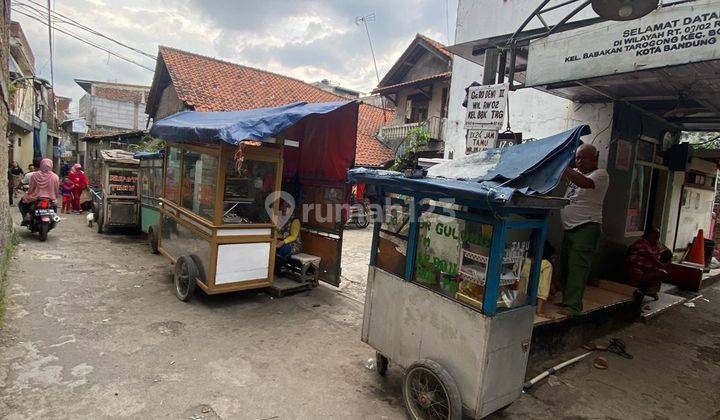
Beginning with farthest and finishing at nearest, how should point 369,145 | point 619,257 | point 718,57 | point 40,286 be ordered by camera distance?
point 369,145 → point 619,257 → point 40,286 → point 718,57

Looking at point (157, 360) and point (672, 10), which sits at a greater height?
point (672, 10)

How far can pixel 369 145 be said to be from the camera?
19.0m

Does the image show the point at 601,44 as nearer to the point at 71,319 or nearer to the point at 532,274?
the point at 532,274

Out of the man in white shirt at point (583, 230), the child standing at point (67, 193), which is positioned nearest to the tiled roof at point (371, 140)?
the child standing at point (67, 193)

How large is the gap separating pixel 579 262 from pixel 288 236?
4.28m

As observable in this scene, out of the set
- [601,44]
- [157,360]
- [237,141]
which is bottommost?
[157,360]

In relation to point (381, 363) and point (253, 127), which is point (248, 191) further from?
point (381, 363)

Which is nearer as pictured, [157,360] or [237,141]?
[157,360]

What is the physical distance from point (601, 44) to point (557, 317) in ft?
9.25

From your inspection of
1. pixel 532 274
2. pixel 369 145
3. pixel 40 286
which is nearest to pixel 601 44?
pixel 532 274

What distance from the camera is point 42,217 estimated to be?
27.2 feet

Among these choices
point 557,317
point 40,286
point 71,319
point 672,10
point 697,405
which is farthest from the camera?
point 40,286

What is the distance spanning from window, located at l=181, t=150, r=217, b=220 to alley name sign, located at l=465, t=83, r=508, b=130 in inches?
132

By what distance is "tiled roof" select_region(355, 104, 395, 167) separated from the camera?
1789 centimetres
